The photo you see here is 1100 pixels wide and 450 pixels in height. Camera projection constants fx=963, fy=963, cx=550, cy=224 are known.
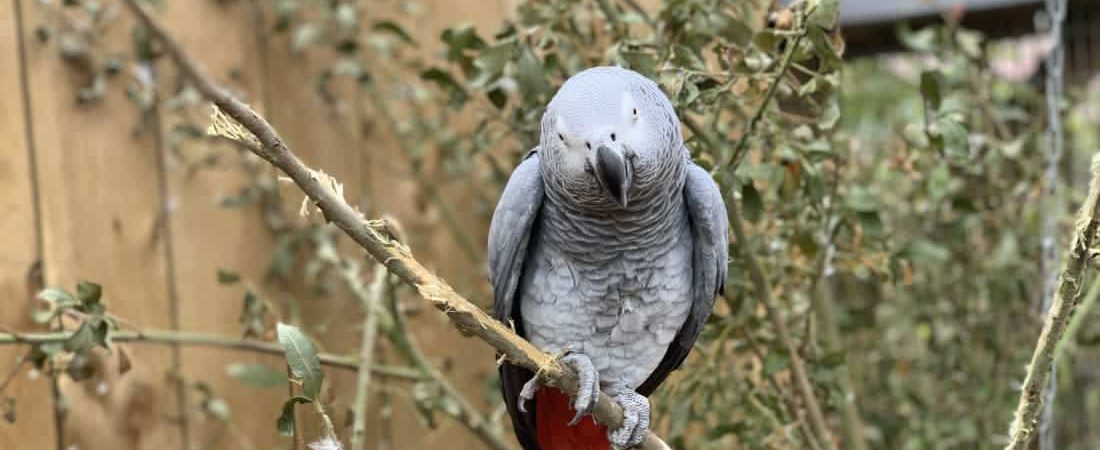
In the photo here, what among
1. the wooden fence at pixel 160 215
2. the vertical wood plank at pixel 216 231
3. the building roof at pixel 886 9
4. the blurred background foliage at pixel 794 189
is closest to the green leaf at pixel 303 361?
the blurred background foliage at pixel 794 189

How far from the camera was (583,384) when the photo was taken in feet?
2.76

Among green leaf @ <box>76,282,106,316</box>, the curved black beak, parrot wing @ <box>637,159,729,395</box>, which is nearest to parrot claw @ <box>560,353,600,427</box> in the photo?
parrot wing @ <box>637,159,729,395</box>

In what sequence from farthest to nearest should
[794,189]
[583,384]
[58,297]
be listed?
[794,189] < [58,297] < [583,384]

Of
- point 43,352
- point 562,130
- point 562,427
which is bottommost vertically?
point 562,427

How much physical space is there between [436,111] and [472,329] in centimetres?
100

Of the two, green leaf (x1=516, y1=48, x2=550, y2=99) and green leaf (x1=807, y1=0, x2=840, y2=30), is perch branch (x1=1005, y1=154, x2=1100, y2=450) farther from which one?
green leaf (x1=516, y1=48, x2=550, y2=99)

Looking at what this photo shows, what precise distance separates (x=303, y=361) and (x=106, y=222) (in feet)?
2.34

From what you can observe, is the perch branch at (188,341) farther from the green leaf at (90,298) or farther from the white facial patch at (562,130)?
the white facial patch at (562,130)

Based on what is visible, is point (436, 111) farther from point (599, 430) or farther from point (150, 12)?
point (599, 430)

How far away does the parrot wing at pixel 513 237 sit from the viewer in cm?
85

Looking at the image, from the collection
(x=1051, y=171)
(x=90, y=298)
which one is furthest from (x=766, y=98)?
(x=90, y=298)

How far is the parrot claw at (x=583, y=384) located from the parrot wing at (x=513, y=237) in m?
0.06

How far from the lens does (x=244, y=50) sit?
1.50 meters

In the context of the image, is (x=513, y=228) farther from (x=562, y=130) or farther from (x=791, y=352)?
(x=791, y=352)
